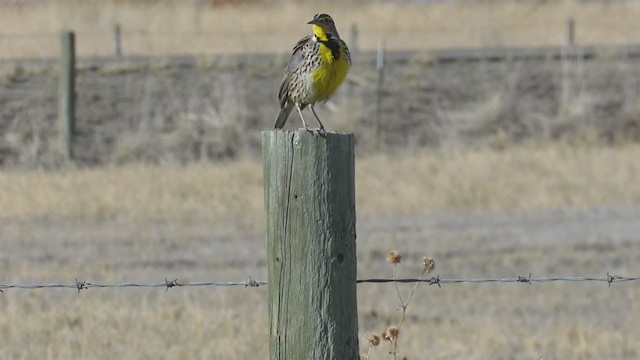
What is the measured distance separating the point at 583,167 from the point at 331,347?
15858 millimetres

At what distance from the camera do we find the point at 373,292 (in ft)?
41.2

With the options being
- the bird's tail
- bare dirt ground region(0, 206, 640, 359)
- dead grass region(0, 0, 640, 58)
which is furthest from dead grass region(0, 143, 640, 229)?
dead grass region(0, 0, 640, 58)

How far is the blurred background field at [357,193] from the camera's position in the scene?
33.7 feet

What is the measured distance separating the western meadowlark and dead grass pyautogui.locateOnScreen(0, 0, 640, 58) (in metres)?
26.2

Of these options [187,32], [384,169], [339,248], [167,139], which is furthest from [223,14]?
[339,248]

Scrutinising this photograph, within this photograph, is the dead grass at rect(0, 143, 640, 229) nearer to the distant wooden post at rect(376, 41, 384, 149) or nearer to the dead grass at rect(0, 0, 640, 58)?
the distant wooden post at rect(376, 41, 384, 149)

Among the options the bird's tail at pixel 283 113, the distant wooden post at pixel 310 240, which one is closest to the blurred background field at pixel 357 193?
the bird's tail at pixel 283 113

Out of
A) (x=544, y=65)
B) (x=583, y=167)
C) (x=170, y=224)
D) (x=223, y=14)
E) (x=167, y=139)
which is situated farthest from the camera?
(x=223, y=14)

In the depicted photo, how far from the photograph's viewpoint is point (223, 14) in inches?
1826

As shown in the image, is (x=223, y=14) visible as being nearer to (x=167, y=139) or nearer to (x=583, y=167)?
(x=167, y=139)

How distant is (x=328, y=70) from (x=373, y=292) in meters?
5.36

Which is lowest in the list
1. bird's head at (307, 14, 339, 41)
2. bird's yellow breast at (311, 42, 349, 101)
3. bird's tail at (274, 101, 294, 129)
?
bird's tail at (274, 101, 294, 129)

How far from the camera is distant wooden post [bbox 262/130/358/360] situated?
207 inches

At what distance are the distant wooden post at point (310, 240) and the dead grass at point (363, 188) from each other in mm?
11664
